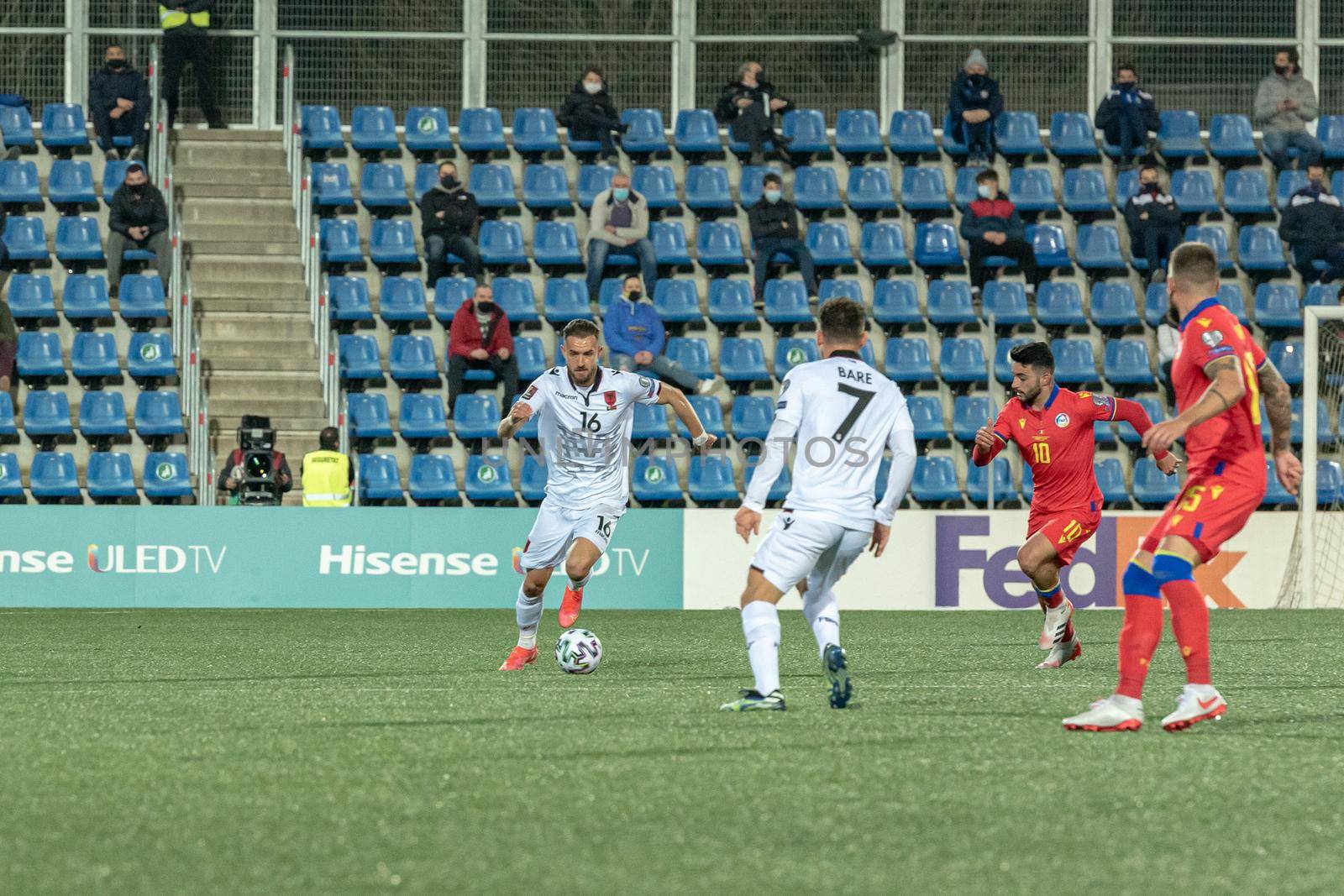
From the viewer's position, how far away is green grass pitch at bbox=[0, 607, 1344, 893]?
4.39m

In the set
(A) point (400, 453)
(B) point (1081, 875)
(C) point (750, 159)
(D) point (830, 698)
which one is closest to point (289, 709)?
(D) point (830, 698)

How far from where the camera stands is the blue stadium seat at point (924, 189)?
22.8m

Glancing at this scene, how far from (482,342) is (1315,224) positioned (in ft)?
32.4

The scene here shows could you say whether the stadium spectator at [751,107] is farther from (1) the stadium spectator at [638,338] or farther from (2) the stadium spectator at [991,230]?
(1) the stadium spectator at [638,338]

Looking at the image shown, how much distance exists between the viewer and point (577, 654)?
1016cm

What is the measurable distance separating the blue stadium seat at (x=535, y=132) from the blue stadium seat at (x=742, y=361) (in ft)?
11.8

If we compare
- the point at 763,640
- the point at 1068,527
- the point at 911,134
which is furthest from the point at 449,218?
the point at 763,640

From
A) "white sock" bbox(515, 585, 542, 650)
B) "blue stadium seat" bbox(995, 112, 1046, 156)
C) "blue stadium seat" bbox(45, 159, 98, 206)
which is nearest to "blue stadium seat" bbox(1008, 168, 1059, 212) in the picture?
"blue stadium seat" bbox(995, 112, 1046, 156)

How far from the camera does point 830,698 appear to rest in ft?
26.5

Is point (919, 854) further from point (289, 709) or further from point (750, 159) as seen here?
point (750, 159)

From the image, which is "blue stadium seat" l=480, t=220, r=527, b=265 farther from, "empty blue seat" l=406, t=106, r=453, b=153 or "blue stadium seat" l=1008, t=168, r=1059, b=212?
"blue stadium seat" l=1008, t=168, r=1059, b=212

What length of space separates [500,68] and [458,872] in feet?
68.0

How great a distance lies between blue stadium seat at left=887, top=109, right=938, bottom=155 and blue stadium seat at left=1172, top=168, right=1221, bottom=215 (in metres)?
3.02

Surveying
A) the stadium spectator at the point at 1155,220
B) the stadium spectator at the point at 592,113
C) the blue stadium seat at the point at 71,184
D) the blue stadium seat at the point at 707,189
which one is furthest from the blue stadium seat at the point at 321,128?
the stadium spectator at the point at 1155,220
